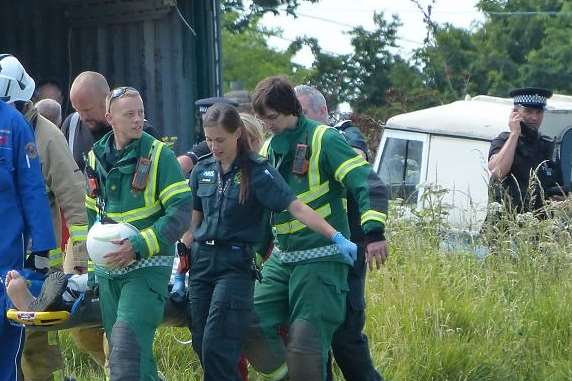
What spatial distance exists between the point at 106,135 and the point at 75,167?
1.85ft

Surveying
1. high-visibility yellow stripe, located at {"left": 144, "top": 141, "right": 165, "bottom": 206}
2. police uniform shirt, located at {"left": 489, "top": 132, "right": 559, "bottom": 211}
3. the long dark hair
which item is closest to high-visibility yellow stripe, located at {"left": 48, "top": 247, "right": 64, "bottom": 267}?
high-visibility yellow stripe, located at {"left": 144, "top": 141, "right": 165, "bottom": 206}

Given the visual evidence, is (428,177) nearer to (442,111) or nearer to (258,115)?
(442,111)

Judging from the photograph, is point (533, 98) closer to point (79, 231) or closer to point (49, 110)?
point (49, 110)

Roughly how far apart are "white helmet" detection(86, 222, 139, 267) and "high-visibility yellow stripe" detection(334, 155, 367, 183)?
3.47 feet

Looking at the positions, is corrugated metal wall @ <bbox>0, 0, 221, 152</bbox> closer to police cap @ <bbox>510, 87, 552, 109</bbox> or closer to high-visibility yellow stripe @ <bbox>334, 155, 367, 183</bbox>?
police cap @ <bbox>510, 87, 552, 109</bbox>

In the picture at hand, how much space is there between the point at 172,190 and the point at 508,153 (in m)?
3.53

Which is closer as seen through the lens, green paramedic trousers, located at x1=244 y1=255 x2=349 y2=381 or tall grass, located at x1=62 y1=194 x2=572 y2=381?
green paramedic trousers, located at x1=244 y1=255 x2=349 y2=381

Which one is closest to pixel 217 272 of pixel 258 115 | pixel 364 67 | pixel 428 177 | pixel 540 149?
pixel 258 115

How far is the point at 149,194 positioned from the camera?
619 cm

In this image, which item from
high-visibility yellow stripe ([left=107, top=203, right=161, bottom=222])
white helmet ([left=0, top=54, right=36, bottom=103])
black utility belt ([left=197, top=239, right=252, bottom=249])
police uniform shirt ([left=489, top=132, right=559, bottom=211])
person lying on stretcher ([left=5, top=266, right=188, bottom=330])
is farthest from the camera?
police uniform shirt ([left=489, top=132, right=559, bottom=211])

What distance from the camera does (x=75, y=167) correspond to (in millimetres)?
6914

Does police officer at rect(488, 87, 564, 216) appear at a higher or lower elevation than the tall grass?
higher

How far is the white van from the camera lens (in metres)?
12.4

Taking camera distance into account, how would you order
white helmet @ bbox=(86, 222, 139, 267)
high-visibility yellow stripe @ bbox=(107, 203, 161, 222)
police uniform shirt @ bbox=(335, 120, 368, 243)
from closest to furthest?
white helmet @ bbox=(86, 222, 139, 267) → high-visibility yellow stripe @ bbox=(107, 203, 161, 222) → police uniform shirt @ bbox=(335, 120, 368, 243)
